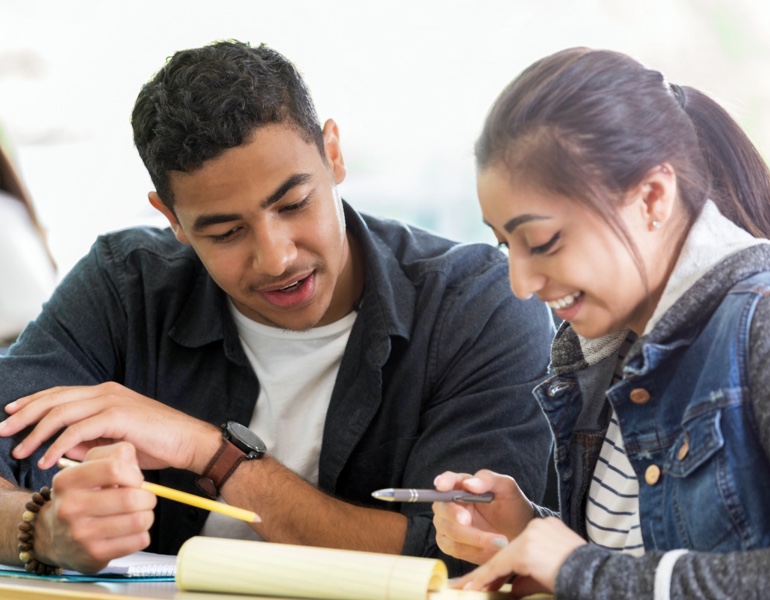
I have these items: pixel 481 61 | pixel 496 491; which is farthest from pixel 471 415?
pixel 481 61

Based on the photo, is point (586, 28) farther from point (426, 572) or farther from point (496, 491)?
point (426, 572)

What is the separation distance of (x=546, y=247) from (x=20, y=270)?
214cm

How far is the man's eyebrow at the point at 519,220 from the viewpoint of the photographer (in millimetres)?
1146

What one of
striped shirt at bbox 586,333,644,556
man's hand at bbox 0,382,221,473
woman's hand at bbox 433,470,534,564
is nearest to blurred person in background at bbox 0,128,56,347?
man's hand at bbox 0,382,221,473

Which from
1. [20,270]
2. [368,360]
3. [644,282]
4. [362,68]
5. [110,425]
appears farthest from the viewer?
[362,68]

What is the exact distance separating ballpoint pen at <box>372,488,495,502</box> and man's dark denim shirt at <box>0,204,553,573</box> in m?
0.40

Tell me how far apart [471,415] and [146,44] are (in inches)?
85.1

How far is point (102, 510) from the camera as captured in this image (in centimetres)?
126

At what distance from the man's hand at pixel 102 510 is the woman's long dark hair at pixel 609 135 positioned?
59cm

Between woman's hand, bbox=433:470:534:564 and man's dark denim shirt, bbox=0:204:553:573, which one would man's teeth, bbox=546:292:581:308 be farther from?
man's dark denim shirt, bbox=0:204:553:573

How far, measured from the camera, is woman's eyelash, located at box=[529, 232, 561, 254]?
1146 millimetres

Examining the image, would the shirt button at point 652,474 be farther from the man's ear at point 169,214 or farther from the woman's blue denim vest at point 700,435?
the man's ear at point 169,214

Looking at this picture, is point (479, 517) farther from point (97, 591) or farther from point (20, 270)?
point (20, 270)

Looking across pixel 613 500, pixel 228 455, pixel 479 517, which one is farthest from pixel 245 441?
pixel 613 500
